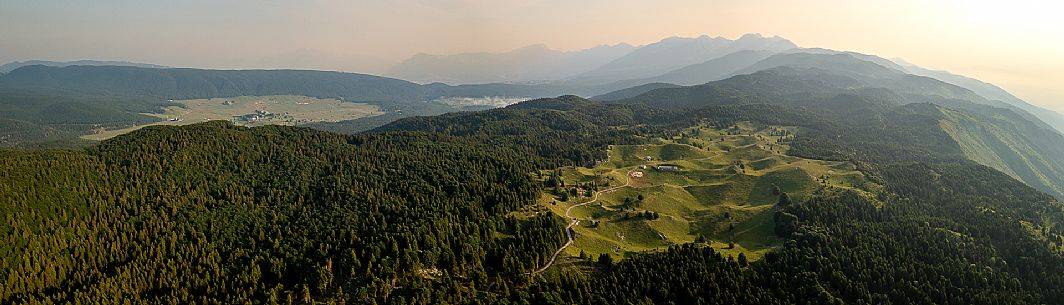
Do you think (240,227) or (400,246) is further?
(240,227)

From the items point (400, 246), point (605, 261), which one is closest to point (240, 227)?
point (400, 246)

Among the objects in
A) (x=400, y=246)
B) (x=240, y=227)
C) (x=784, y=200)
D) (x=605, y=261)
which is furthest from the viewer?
(x=784, y=200)

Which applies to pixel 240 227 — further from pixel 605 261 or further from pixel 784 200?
pixel 784 200

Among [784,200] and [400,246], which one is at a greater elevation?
[784,200]

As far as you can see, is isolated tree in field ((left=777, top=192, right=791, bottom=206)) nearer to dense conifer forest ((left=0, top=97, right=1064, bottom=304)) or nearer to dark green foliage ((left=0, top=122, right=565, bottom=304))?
dense conifer forest ((left=0, top=97, right=1064, bottom=304))

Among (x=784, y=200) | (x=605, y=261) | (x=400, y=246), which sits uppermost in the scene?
(x=784, y=200)

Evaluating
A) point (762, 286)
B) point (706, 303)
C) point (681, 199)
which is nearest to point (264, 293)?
point (706, 303)

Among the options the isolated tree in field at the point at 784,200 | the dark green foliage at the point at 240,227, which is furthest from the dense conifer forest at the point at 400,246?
the isolated tree in field at the point at 784,200

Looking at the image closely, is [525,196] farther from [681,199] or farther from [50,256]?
[50,256]

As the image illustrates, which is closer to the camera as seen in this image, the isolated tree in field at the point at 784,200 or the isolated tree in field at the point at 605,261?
the isolated tree in field at the point at 605,261

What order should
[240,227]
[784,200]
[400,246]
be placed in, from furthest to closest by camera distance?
1. [784,200]
2. [240,227]
3. [400,246]

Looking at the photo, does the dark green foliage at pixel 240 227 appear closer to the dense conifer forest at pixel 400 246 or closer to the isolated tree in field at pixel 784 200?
the dense conifer forest at pixel 400 246

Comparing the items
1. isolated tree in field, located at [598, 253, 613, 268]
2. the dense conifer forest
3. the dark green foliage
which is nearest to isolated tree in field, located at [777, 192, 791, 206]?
the dense conifer forest
